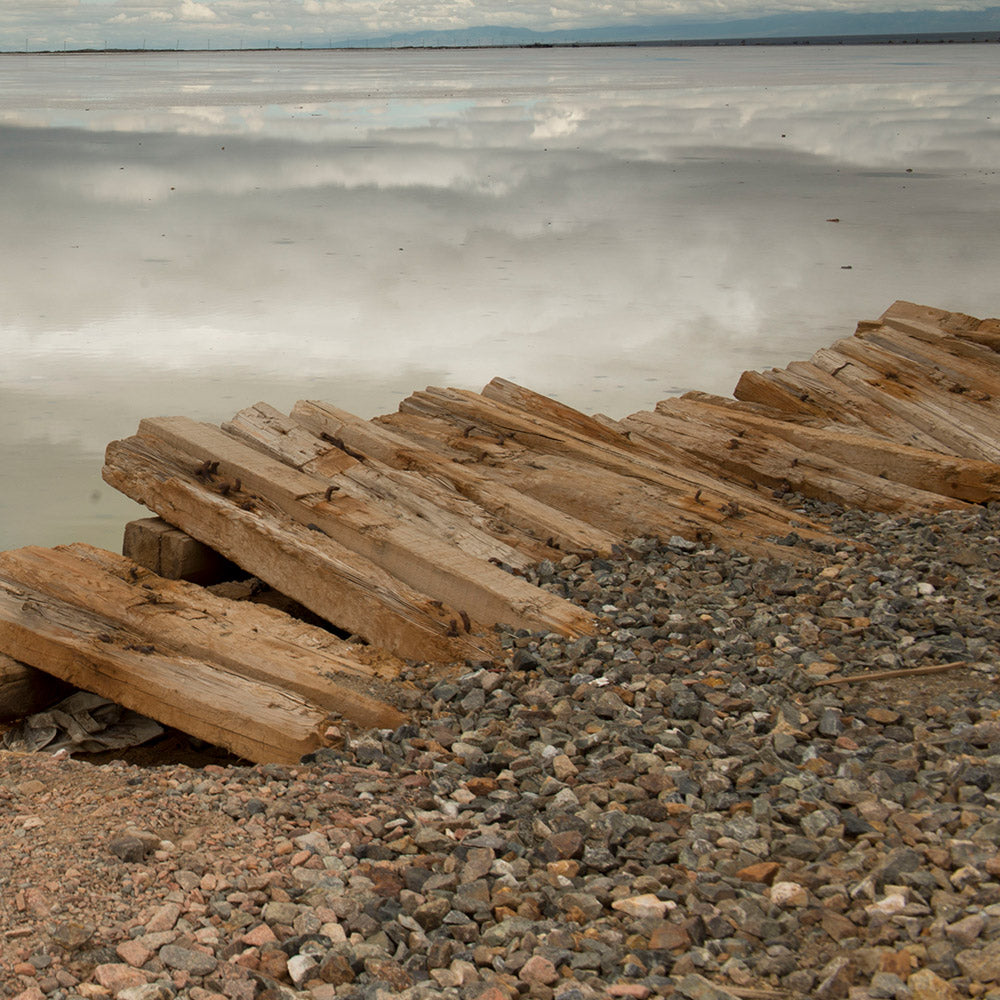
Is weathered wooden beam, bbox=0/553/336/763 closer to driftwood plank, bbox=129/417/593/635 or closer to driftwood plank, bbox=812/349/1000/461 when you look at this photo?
driftwood plank, bbox=129/417/593/635

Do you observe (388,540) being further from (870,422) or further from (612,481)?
(870,422)

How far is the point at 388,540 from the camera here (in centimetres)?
546

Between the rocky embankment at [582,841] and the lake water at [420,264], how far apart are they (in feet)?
10.8

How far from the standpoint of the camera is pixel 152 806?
3783 millimetres

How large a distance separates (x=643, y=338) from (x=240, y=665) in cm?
698

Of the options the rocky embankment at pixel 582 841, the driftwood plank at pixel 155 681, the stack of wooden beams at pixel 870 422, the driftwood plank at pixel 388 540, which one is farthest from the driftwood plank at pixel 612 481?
the driftwood plank at pixel 155 681

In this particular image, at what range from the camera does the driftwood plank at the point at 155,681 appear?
4414mm

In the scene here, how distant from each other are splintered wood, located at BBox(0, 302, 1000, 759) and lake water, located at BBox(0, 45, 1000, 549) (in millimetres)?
1286

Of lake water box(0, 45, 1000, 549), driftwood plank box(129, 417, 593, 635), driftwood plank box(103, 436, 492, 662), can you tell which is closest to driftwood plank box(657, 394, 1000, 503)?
lake water box(0, 45, 1000, 549)

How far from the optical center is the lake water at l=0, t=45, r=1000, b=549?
9.21 m

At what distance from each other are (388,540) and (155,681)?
127cm

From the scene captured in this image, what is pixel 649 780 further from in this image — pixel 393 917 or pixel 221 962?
pixel 221 962

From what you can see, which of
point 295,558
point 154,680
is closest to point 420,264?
point 295,558

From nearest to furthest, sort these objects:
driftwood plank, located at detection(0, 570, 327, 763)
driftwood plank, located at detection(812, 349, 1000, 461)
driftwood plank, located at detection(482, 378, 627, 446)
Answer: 1. driftwood plank, located at detection(0, 570, 327, 763)
2. driftwood plank, located at detection(482, 378, 627, 446)
3. driftwood plank, located at detection(812, 349, 1000, 461)
